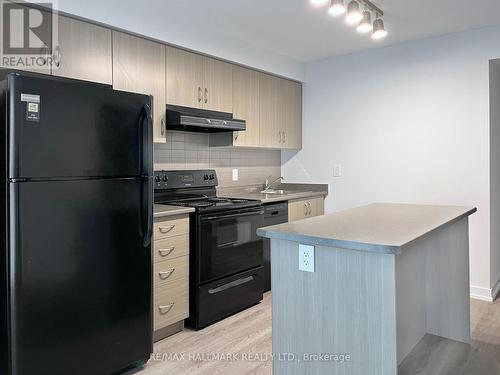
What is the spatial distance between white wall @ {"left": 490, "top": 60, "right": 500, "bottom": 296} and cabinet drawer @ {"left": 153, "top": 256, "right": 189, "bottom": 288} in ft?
8.88

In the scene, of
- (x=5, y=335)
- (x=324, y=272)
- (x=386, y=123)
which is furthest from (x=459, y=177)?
(x=5, y=335)

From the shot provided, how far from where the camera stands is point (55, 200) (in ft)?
6.19

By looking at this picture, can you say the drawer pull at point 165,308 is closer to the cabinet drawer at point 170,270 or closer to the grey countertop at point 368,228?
the cabinet drawer at point 170,270

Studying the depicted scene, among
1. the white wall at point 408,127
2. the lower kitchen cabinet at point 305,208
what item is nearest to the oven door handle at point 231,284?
the lower kitchen cabinet at point 305,208

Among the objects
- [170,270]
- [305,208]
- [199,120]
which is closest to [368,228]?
[170,270]

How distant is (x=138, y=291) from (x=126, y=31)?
1778mm

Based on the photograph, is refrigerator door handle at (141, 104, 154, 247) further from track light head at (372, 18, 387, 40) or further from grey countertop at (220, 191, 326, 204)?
track light head at (372, 18, 387, 40)

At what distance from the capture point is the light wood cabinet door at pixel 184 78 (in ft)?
10.2

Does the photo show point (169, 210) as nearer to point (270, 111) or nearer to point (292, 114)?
point (270, 111)

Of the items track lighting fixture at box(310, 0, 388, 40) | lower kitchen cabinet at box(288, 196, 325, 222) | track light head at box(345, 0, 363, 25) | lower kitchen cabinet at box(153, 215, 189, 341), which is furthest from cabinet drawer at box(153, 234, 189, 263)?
track light head at box(345, 0, 363, 25)

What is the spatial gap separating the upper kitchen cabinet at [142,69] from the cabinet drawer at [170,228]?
2.22 ft

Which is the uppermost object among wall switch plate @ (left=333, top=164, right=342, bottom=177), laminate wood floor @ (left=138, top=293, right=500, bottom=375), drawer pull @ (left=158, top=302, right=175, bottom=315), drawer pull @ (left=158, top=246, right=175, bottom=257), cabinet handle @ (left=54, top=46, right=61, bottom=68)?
cabinet handle @ (left=54, top=46, right=61, bottom=68)

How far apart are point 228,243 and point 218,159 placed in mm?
1120

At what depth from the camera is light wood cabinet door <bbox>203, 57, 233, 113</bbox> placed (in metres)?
3.39
